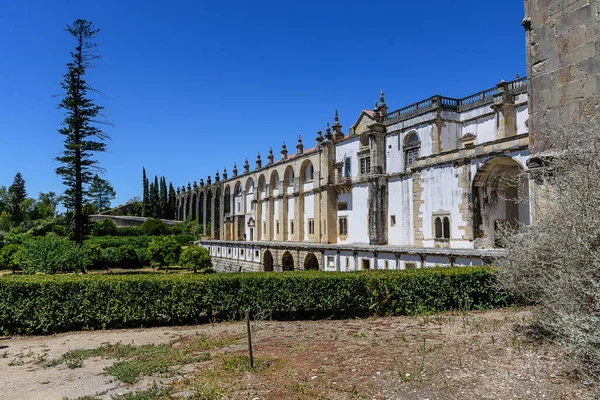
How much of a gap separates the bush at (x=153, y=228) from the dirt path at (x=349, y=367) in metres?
51.2

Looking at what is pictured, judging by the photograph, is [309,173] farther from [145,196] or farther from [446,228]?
[145,196]

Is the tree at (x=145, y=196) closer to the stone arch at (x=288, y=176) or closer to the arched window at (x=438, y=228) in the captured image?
the stone arch at (x=288, y=176)

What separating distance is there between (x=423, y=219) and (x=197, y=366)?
1932 cm

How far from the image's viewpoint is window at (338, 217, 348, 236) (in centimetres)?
3231

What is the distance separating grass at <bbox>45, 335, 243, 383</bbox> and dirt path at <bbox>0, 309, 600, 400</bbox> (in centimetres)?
12

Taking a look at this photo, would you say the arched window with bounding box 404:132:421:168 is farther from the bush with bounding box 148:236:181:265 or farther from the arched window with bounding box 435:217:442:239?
the bush with bounding box 148:236:181:265

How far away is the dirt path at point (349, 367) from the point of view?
16.7 ft

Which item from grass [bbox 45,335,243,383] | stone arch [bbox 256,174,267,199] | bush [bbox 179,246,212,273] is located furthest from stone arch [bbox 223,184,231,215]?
grass [bbox 45,335,243,383]

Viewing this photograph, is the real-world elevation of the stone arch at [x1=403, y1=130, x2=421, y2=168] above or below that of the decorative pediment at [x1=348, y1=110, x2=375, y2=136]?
below

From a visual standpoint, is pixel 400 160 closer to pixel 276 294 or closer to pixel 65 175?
pixel 276 294

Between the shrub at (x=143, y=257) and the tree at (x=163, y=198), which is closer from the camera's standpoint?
the shrub at (x=143, y=257)

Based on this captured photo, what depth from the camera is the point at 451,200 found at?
21859 millimetres

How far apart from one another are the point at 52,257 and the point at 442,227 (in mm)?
20764

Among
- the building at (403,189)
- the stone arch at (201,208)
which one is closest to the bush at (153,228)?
the stone arch at (201,208)
